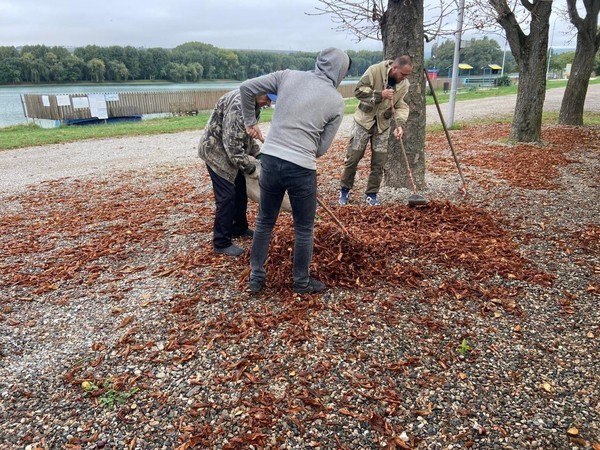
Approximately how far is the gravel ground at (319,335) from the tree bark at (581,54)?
8.81m

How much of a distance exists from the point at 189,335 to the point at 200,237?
198cm

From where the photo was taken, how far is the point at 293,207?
3270mm

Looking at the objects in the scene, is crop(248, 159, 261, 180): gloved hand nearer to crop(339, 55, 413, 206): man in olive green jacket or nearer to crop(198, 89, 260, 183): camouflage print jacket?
crop(198, 89, 260, 183): camouflage print jacket

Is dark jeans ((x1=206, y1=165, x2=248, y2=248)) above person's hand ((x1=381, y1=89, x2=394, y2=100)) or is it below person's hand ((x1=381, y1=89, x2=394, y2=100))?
below

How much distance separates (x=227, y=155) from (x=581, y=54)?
13031mm

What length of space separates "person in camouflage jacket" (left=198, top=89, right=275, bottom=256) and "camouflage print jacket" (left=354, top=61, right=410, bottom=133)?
2.00 metres

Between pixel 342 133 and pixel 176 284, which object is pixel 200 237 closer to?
pixel 176 284

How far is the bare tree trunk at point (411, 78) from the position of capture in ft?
19.4

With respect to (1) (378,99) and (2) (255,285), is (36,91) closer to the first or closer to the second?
(1) (378,99)

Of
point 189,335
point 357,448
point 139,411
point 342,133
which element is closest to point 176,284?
point 189,335

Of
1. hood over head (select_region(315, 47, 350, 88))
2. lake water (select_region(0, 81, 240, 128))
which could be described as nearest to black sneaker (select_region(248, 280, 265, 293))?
hood over head (select_region(315, 47, 350, 88))

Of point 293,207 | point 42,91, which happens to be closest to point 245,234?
point 293,207

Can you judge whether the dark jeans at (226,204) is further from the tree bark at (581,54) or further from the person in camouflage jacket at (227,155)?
the tree bark at (581,54)

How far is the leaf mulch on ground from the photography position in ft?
7.81
